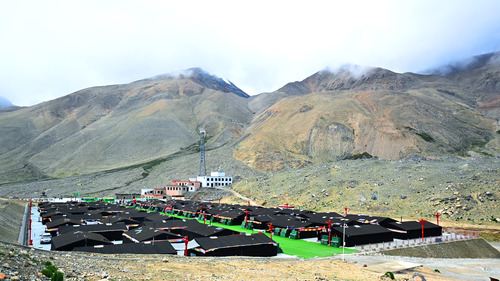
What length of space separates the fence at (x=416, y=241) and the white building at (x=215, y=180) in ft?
226

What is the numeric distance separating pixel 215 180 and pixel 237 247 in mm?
75479

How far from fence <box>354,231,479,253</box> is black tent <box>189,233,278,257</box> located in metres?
8.93

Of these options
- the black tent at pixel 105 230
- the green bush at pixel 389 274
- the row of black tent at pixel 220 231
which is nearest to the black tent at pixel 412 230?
the row of black tent at pixel 220 231

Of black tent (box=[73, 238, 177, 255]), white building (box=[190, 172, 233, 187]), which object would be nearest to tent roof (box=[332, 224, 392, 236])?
black tent (box=[73, 238, 177, 255])

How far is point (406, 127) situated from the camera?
4946 inches

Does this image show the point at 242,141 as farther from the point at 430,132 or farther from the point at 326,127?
the point at 430,132

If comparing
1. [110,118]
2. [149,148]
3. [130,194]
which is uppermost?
[110,118]

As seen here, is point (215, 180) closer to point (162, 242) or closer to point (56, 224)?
point (56, 224)

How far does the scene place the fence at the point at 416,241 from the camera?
33878mm

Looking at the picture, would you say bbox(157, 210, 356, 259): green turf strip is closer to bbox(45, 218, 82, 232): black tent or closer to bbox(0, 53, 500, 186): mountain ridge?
bbox(45, 218, 82, 232): black tent

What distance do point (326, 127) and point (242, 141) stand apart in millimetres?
30991

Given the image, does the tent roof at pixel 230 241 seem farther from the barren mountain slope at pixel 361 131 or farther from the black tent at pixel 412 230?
the barren mountain slope at pixel 361 131

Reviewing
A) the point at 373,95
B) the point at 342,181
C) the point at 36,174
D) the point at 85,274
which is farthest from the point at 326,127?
the point at 85,274

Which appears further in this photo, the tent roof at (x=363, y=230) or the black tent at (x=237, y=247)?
the tent roof at (x=363, y=230)
